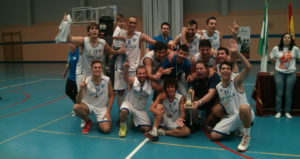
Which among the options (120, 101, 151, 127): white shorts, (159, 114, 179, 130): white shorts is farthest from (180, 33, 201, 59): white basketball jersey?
(120, 101, 151, 127): white shorts

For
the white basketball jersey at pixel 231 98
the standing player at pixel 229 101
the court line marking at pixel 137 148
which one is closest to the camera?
the court line marking at pixel 137 148

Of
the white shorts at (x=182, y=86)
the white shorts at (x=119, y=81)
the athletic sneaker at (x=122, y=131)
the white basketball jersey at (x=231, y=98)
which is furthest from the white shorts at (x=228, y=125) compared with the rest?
the white shorts at (x=119, y=81)

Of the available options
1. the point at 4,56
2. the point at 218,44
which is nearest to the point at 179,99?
the point at 218,44

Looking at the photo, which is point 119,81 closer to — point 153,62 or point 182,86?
point 153,62

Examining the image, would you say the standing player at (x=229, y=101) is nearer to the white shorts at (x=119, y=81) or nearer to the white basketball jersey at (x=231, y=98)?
the white basketball jersey at (x=231, y=98)

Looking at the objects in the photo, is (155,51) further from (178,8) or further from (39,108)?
(178,8)

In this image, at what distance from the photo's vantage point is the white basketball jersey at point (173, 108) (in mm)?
4496

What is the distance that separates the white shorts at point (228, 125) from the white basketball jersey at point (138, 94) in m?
1.38

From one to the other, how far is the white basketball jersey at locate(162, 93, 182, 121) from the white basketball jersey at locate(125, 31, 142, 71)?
1.15 meters

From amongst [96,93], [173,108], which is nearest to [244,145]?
[173,108]

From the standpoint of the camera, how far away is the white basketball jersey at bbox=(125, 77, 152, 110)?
15.3ft

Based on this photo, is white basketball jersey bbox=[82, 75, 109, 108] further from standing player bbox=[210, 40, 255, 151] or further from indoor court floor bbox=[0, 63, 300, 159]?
standing player bbox=[210, 40, 255, 151]

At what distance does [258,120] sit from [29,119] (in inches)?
194

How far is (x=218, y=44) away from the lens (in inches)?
231
